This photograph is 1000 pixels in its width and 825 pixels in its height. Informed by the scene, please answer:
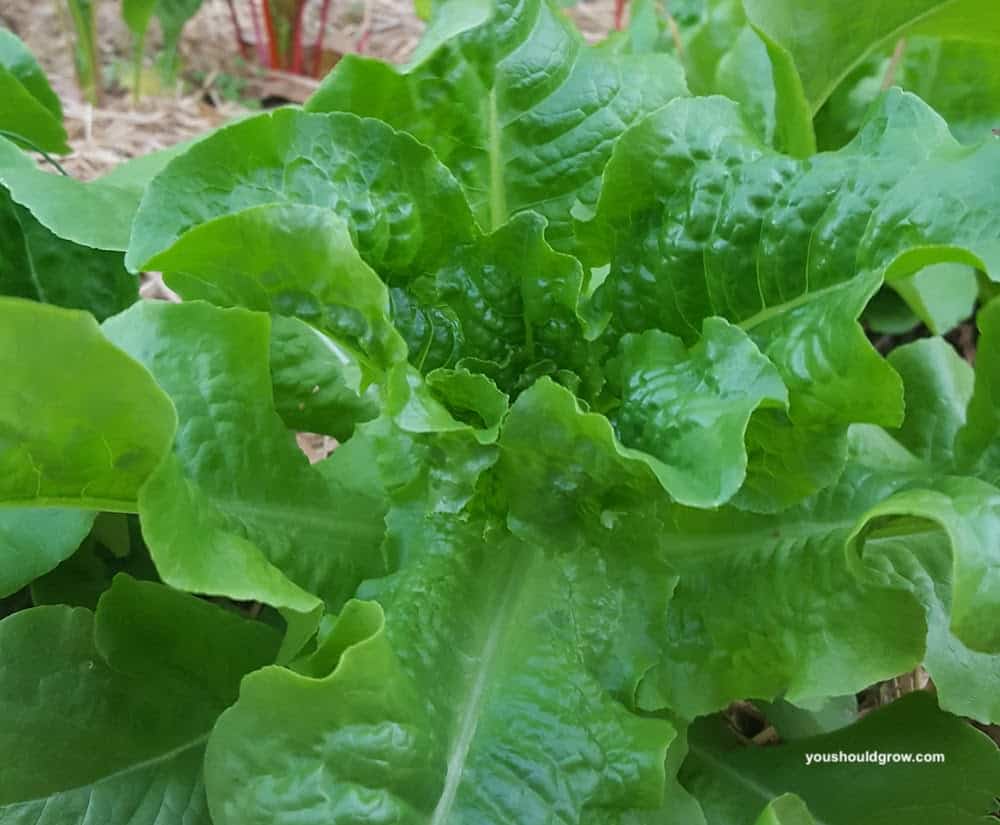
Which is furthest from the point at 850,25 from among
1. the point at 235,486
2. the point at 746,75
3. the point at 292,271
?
the point at 235,486

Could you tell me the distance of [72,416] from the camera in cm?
67

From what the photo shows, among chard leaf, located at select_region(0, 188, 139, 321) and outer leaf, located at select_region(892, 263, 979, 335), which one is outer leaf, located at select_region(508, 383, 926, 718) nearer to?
chard leaf, located at select_region(0, 188, 139, 321)

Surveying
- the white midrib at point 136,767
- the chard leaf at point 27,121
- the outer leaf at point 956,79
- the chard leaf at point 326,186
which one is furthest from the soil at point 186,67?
the outer leaf at point 956,79

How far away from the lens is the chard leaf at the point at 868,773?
919 mm

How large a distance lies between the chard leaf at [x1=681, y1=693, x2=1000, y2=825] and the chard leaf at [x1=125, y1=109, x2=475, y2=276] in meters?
0.58

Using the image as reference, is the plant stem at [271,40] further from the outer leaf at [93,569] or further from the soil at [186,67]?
the outer leaf at [93,569]

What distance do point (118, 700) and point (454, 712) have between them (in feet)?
1.05

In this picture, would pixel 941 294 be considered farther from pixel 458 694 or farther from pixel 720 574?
pixel 458 694

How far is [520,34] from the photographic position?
973mm

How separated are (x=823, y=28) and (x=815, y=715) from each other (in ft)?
2.51

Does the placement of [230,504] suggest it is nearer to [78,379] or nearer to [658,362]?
[78,379]

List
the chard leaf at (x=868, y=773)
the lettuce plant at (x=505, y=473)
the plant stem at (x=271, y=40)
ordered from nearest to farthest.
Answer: the lettuce plant at (x=505, y=473)
the chard leaf at (x=868, y=773)
the plant stem at (x=271, y=40)

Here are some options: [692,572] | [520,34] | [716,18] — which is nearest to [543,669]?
[692,572]

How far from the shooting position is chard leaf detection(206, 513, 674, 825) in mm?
687
